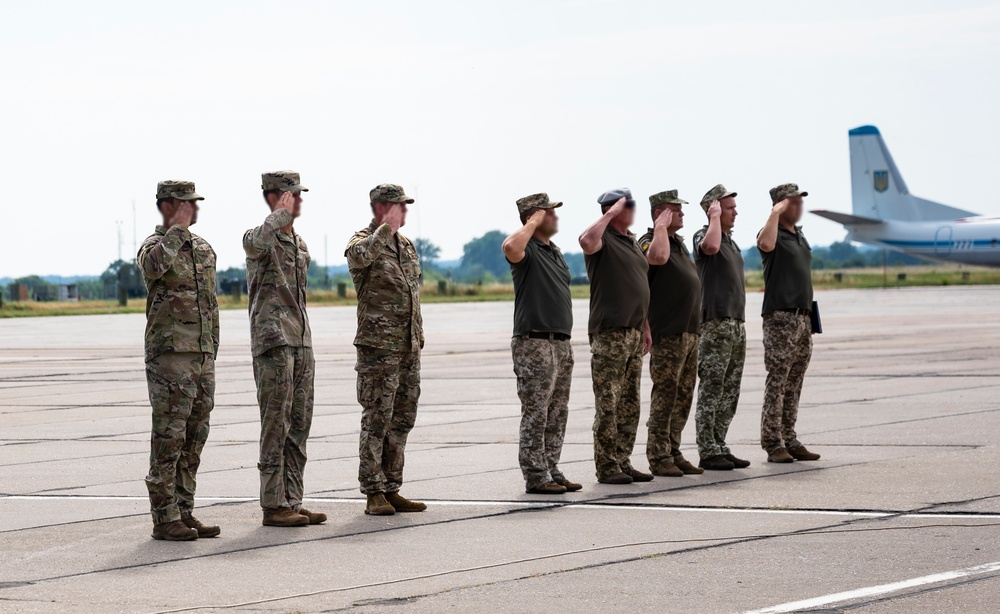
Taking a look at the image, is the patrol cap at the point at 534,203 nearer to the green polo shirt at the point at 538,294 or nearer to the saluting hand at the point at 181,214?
the green polo shirt at the point at 538,294

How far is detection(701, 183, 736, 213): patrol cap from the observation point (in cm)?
1130

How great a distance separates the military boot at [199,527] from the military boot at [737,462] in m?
4.49

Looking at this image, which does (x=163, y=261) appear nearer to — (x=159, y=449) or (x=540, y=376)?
(x=159, y=449)

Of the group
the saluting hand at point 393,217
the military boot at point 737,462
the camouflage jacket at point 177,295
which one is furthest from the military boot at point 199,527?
the military boot at point 737,462

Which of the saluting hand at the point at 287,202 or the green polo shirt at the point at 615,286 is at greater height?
the saluting hand at the point at 287,202

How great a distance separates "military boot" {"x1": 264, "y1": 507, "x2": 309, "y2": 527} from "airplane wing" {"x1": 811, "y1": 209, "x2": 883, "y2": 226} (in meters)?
69.6

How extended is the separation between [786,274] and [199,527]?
560 cm

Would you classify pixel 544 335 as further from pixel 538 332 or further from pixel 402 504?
pixel 402 504

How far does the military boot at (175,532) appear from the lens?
8305mm

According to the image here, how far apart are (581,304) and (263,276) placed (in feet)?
145

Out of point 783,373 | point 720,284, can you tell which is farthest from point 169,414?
point 783,373

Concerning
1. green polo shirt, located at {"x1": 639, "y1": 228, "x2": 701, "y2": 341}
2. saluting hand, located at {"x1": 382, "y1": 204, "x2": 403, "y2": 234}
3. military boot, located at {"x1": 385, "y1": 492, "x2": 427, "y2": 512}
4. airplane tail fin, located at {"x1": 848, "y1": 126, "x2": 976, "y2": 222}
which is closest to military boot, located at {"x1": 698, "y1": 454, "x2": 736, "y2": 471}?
green polo shirt, located at {"x1": 639, "y1": 228, "x2": 701, "y2": 341}

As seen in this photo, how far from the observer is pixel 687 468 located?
11008 millimetres

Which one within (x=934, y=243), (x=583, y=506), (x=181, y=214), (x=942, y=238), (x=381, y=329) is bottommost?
(x=583, y=506)
